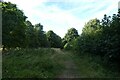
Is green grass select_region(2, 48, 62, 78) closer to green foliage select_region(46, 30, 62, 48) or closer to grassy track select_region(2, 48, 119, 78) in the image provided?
grassy track select_region(2, 48, 119, 78)

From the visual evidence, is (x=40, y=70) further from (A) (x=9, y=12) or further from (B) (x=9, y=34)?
(A) (x=9, y=12)

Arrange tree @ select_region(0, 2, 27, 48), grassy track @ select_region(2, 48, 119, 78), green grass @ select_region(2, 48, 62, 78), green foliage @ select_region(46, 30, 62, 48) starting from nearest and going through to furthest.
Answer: green grass @ select_region(2, 48, 62, 78)
grassy track @ select_region(2, 48, 119, 78)
tree @ select_region(0, 2, 27, 48)
green foliage @ select_region(46, 30, 62, 48)

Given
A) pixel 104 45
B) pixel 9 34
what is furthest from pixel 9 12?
pixel 104 45

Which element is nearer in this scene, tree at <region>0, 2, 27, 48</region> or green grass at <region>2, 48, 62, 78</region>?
green grass at <region>2, 48, 62, 78</region>

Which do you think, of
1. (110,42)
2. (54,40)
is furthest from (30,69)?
(54,40)

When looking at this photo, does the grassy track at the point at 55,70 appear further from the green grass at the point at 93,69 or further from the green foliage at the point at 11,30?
the green foliage at the point at 11,30

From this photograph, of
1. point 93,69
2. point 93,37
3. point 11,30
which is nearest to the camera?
point 93,69

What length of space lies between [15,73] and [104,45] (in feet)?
26.3

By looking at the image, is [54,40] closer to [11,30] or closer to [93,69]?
[11,30]

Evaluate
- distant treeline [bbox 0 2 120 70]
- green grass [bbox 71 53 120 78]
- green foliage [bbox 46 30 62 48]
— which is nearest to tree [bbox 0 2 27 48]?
distant treeline [bbox 0 2 120 70]

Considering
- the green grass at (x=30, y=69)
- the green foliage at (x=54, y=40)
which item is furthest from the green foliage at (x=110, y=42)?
the green foliage at (x=54, y=40)

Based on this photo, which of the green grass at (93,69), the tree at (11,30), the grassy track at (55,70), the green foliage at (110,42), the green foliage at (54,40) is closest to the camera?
the grassy track at (55,70)

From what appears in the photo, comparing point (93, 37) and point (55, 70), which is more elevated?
point (93, 37)

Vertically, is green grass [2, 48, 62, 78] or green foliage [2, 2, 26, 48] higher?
green foliage [2, 2, 26, 48]
